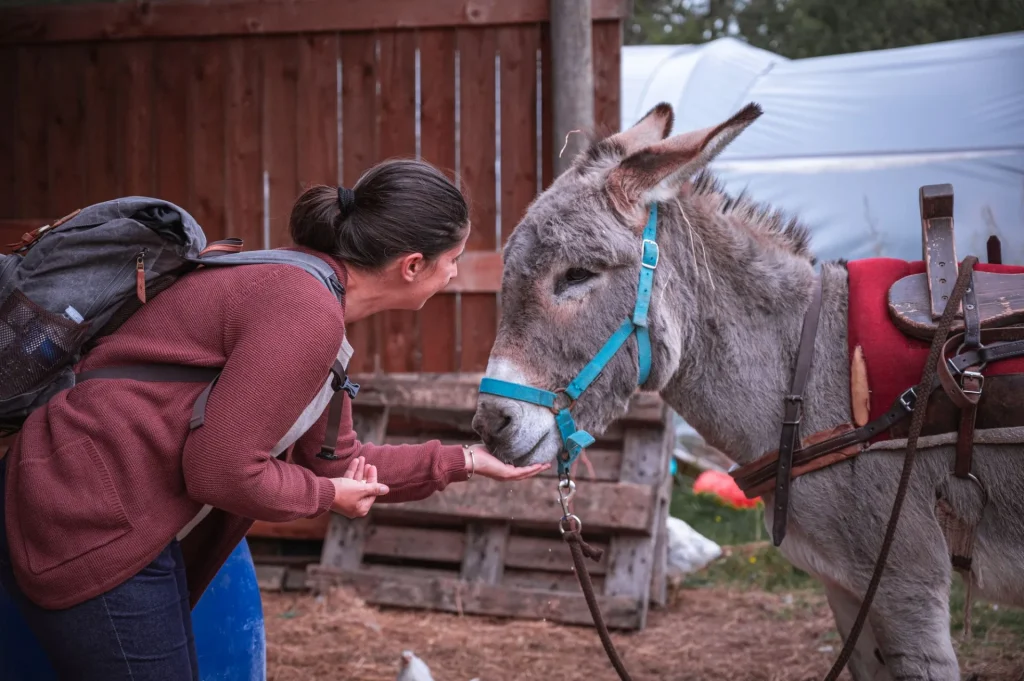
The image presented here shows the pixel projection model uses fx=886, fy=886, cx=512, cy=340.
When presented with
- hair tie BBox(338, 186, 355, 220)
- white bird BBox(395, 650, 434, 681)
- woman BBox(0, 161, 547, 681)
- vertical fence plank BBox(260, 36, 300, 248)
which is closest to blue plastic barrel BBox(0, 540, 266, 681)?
white bird BBox(395, 650, 434, 681)

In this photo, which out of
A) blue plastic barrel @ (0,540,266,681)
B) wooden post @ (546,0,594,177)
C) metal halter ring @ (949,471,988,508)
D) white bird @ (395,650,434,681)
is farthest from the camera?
wooden post @ (546,0,594,177)

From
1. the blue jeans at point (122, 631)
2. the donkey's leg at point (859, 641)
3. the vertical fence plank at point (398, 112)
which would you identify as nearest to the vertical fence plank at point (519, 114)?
the vertical fence plank at point (398, 112)

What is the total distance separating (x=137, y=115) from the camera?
518 cm

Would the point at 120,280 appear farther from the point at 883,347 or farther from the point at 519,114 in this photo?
the point at 519,114

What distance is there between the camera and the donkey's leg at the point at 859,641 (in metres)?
2.55

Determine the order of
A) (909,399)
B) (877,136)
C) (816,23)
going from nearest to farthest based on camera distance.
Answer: (909,399), (877,136), (816,23)

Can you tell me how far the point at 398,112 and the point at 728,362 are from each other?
3.12 metres

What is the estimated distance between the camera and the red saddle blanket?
223 centimetres

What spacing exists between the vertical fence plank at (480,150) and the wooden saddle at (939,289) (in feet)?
9.31

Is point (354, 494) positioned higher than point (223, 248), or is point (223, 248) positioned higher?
point (223, 248)

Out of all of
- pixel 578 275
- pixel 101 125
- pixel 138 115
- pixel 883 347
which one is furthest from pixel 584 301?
pixel 101 125

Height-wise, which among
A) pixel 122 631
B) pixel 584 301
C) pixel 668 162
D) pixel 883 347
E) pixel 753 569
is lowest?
pixel 753 569

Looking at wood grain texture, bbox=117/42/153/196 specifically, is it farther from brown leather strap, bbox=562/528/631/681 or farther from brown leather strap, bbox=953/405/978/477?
brown leather strap, bbox=953/405/978/477

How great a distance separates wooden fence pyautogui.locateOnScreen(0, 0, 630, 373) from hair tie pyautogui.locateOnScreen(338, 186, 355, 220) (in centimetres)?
270
